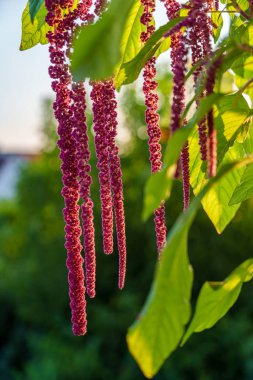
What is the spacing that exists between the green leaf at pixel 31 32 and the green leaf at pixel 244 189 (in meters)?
0.26

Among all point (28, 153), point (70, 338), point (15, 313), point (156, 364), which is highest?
point (156, 364)

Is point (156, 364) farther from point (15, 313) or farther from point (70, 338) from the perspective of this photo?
point (15, 313)

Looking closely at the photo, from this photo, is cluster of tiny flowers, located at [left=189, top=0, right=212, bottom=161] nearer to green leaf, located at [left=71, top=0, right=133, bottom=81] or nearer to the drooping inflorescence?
the drooping inflorescence

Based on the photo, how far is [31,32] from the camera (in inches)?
30.7

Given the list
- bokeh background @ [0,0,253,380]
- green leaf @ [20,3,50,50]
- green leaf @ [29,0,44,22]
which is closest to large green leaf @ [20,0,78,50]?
green leaf @ [20,3,50,50]

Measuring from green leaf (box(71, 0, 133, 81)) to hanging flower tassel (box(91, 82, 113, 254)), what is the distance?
191mm

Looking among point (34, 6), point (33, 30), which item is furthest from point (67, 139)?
point (33, 30)

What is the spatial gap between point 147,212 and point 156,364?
100mm

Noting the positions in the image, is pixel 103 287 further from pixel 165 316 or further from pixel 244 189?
pixel 165 316

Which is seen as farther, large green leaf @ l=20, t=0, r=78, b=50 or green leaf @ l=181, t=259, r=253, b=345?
large green leaf @ l=20, t=0, r=78, b=50

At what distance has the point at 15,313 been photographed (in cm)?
745

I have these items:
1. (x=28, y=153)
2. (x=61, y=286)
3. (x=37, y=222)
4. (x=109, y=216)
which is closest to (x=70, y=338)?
(x=61, y=286)

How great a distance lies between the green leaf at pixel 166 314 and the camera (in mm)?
475

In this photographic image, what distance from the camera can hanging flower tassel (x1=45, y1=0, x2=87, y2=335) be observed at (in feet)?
1.90
